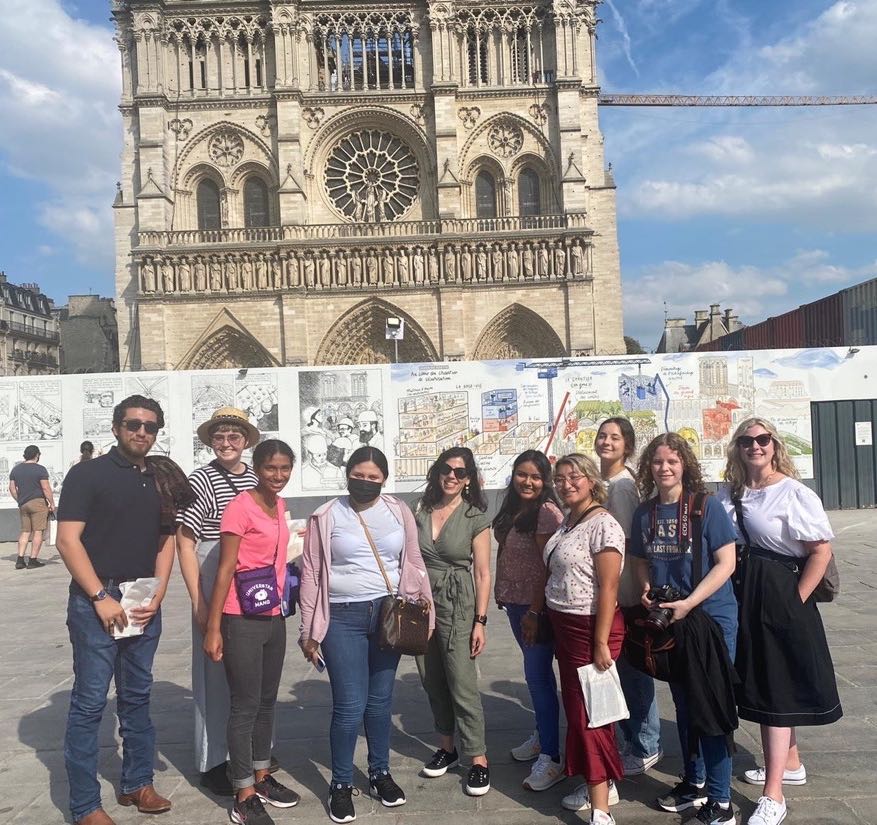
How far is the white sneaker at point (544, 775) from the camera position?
12.3 ft

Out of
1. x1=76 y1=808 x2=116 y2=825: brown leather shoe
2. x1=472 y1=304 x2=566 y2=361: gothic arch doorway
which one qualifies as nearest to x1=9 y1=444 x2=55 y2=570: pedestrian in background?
x1=76 y1=808 x2=116 y2=825: brown leather shoe

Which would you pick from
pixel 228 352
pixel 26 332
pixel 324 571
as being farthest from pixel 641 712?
pixel 26 332

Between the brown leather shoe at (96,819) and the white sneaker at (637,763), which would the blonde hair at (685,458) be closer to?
the white sneaker at (637,763)

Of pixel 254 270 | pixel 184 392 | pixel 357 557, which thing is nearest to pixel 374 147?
pixel 254 270

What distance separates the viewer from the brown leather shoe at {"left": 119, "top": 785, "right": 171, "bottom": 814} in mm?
3631

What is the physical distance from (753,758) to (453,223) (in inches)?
895

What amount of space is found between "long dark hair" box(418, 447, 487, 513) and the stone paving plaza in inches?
53.7

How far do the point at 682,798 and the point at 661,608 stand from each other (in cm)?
97

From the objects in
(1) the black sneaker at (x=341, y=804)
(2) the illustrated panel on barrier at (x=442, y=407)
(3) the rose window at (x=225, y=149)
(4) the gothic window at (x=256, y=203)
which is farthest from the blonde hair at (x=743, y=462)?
(3) the rose window at (x=225, y=149)

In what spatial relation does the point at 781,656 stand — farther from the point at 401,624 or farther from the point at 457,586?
the point at 401,624

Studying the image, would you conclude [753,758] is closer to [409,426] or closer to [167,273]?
[409,426]

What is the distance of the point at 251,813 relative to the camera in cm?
348

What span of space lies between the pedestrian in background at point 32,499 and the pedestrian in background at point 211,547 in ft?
25.7

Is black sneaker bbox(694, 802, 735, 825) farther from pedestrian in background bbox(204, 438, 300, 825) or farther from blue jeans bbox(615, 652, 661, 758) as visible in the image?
pedestrian in background bbox(204, 438, 300, 825)
